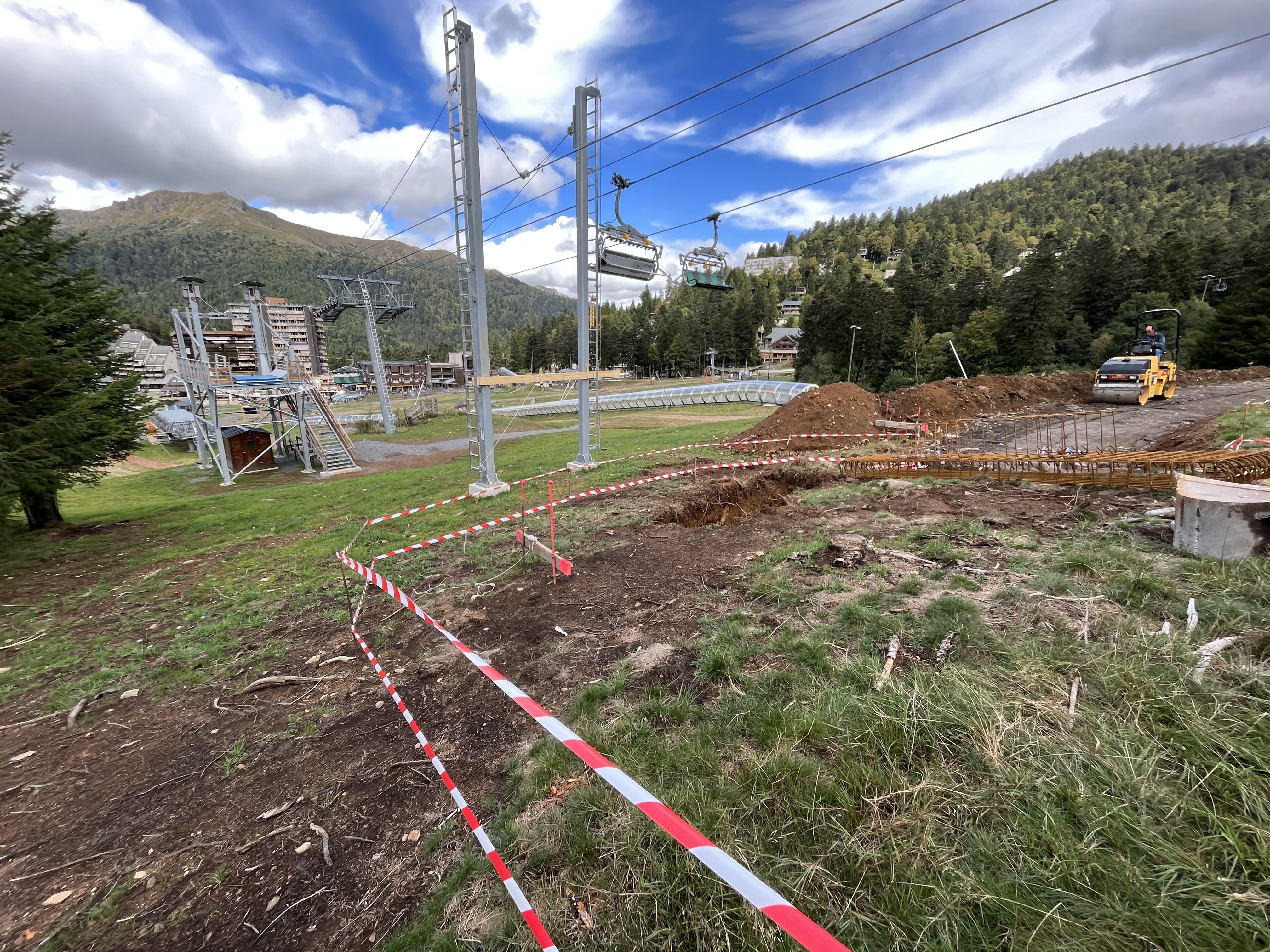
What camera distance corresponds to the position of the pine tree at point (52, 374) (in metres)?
9.01

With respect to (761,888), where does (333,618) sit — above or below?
below

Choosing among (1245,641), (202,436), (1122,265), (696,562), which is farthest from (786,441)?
(1122,265)

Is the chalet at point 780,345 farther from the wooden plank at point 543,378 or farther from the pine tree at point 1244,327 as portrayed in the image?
the wooden plank at point 543,378

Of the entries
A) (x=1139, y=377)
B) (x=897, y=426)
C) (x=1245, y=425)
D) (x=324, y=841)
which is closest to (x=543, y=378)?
(x=324, y=841)

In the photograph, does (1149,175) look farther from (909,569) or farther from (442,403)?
(909,569)

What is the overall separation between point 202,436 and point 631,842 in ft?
107

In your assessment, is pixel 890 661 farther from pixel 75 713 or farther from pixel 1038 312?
pixel 1038 312

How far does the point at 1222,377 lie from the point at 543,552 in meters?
42.6

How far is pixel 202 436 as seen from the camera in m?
25.5

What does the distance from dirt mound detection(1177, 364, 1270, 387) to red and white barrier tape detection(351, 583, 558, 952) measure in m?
40.2

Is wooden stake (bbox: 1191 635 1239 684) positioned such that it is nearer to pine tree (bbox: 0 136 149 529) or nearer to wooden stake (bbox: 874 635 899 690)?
wooden stake (bbox: 874 635 899 690)

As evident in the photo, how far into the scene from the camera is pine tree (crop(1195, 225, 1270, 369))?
35.9m

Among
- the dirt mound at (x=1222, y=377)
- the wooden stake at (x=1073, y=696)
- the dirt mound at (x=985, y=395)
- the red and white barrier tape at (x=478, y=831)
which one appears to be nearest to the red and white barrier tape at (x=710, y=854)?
the red and white barrier tape at (x=478, y=831)

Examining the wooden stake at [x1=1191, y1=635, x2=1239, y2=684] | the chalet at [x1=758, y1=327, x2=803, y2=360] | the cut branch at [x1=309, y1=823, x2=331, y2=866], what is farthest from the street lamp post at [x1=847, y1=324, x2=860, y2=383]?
the cut branch at [x1=309, y1=823, x2=331, y2=866]
